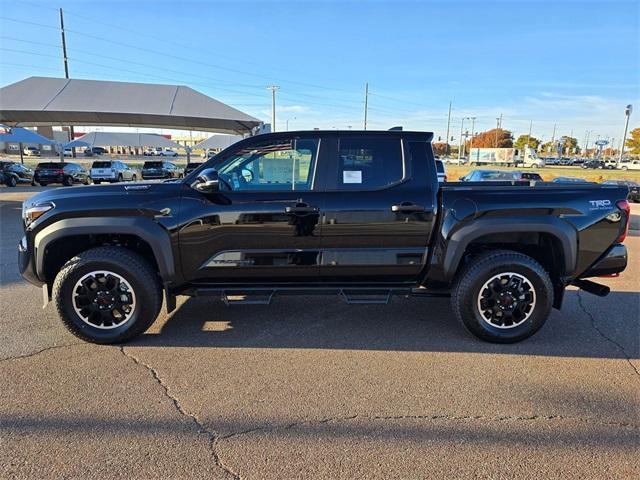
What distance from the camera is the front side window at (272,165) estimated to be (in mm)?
4043

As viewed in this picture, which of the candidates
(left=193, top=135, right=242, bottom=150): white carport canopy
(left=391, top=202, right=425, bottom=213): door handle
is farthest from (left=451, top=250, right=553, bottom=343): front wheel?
(left=193, top=135, right=242, bottom=150): white carport canopy

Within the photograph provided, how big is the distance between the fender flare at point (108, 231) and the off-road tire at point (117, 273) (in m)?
0.19

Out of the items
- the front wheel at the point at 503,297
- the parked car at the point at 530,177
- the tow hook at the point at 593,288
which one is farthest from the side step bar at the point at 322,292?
the parked car at the point at 530,177

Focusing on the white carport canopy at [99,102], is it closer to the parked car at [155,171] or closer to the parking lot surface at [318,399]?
the parked car at [155,171]

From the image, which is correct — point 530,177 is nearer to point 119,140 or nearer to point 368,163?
point 368,163

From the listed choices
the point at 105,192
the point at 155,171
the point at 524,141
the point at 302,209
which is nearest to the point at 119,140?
the point at 155,171

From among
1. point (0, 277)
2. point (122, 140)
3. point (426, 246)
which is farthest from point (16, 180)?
point (426, 246)

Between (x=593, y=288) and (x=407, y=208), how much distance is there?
6.48 ft

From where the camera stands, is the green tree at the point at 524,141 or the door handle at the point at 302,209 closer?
the door handle at the point at 302,209

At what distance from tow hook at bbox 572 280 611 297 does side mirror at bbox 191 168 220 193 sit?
3.47 m

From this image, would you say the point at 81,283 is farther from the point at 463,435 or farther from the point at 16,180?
the point at 16,180

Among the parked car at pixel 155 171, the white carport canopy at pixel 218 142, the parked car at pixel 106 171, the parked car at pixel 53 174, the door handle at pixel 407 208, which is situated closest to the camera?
the door handle at pixel 407 208

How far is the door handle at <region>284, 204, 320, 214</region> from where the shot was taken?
392 centimetres

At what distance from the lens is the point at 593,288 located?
4227 mm
